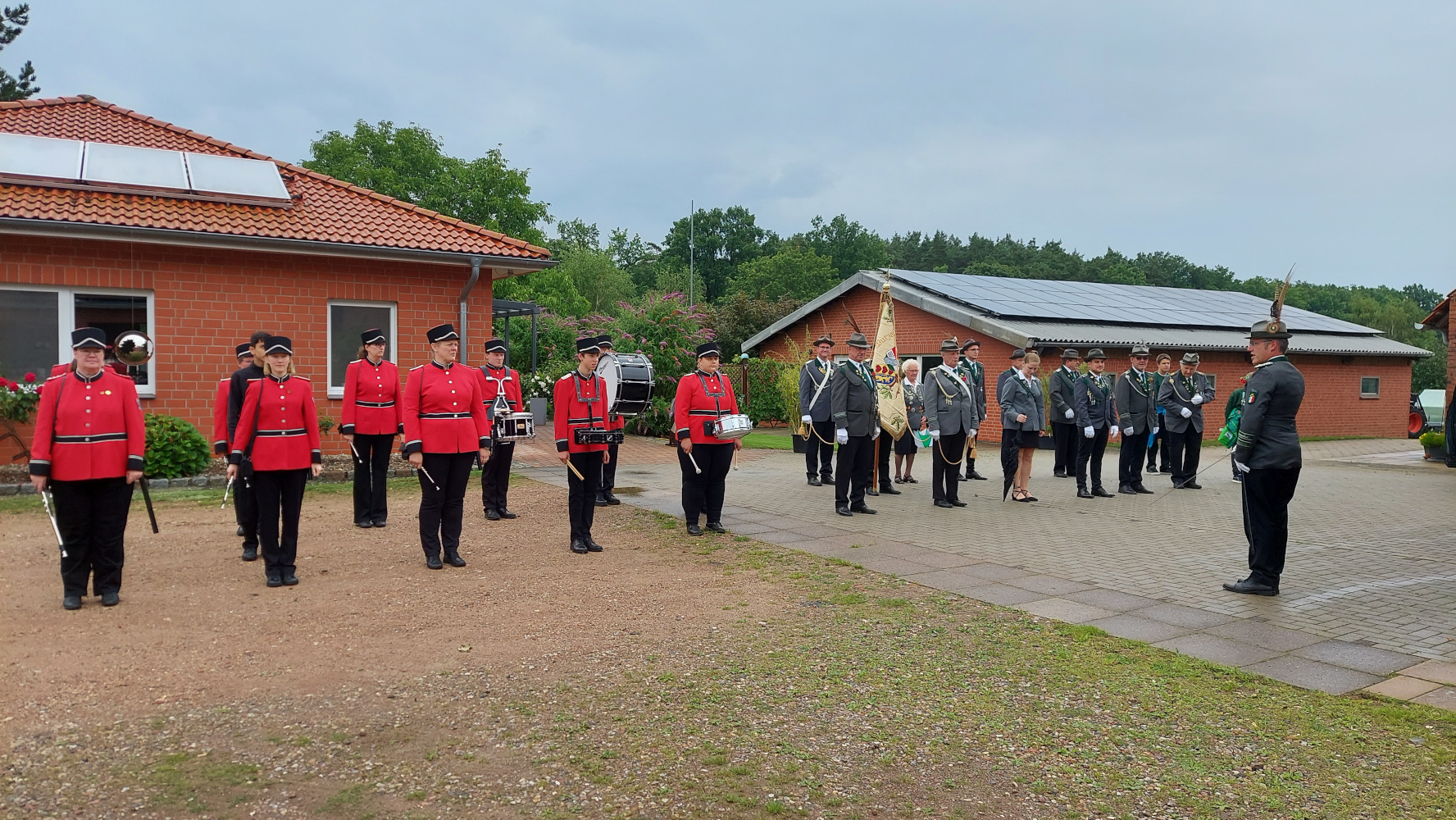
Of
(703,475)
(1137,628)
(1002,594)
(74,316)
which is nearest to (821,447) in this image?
(703,475)

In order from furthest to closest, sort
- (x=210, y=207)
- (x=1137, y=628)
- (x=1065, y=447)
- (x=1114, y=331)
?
(x=1114, y=331)
(x=1065, y=447)
(x=210, y=207)
(x=1137, y=628)

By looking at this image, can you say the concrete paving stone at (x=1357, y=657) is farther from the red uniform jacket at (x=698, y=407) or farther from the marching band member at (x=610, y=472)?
the marching band member at (x=610, y=472)

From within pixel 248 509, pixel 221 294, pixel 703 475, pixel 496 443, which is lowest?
pixel 248 509

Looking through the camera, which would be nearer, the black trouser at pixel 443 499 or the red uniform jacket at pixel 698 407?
the black trouser at pixel 443 499

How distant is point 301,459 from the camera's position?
24.7 feet

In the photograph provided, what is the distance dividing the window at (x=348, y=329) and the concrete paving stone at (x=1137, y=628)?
11353mm

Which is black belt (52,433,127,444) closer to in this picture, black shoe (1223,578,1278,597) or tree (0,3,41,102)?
black shoe (1223,578,1278,597)

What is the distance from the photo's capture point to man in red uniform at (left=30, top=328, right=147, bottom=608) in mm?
6531

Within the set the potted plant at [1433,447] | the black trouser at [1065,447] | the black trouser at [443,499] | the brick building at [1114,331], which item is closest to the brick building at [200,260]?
the black trouser at [443,499]

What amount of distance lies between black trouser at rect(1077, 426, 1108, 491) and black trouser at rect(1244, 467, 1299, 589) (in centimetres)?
595

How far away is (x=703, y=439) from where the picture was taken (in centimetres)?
966

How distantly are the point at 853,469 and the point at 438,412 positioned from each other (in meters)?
4.99

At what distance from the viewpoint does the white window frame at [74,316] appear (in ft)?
42.8

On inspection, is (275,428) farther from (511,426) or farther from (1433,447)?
(1433,447)
